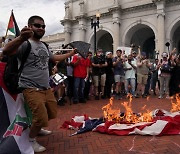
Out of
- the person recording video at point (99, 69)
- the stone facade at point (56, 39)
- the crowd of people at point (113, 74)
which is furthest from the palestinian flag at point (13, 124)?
the stone facade at point (56, 39)

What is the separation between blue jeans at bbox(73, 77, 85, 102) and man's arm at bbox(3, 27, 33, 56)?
19.4 feet

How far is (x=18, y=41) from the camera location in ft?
8.98

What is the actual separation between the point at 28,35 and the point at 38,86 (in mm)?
1060

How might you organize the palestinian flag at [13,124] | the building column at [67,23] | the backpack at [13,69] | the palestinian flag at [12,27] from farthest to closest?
the building column at [67,23], the palestinian flag at [12,27], the backpack at [13,69], the palestinian flag at [13,124]

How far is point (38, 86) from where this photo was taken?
11.5 feet

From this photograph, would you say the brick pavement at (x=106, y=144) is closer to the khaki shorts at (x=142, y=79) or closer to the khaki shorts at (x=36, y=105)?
the khaki shorts at (x=36, y=105)

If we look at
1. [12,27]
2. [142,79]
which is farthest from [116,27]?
[12,27]

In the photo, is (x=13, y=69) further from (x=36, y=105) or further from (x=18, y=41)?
(x=18, y=41)

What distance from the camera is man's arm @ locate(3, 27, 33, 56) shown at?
262cm

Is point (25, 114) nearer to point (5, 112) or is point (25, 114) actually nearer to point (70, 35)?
point (5, 112)

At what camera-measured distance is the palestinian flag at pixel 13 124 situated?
3221 mm

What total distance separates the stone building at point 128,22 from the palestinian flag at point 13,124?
2408 cm

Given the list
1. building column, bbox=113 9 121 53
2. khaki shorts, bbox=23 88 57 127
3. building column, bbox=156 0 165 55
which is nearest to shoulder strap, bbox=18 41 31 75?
khaki shorts, bbox=23 88 57 127

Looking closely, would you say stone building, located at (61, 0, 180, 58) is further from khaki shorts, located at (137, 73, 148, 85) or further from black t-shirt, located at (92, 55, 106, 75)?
black t-shirt, located at (92, 55, 106, 75)
